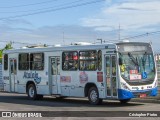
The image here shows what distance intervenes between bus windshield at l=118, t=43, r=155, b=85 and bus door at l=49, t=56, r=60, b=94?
15.4ft

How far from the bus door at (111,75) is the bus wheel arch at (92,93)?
2.58ft

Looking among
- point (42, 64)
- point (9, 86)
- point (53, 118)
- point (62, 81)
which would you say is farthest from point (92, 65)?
point (9, 86)

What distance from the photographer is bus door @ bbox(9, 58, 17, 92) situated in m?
28.0

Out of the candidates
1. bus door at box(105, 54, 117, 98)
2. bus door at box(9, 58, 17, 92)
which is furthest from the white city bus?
bus door at box(9, 58, 17, 92)

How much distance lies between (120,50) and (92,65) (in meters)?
1.88

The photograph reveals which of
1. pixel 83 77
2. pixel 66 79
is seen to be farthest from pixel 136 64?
pixel 66 79

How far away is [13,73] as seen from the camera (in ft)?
92.3

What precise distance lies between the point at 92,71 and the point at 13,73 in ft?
24.3

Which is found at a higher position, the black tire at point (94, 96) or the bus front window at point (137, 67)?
the bus front window at point (137, 67)

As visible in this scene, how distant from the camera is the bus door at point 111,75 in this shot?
21.1 meters

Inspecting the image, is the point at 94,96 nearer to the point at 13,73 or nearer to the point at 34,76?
the point at 34,76

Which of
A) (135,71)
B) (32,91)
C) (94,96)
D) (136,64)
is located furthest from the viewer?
(32,91)

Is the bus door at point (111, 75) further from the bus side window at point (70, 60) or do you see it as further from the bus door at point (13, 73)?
the bus door at point (13, 73)

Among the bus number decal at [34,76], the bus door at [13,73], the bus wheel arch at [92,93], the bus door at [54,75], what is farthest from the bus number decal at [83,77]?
the bus door at [13,73]
